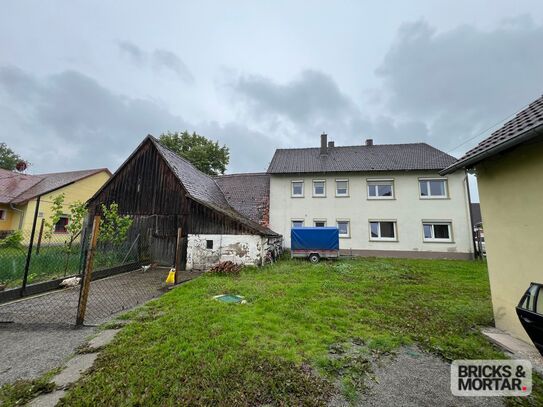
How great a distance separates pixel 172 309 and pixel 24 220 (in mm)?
24936

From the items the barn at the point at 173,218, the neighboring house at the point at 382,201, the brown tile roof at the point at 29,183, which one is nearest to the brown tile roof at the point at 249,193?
the neighboring house at the point at 382,201

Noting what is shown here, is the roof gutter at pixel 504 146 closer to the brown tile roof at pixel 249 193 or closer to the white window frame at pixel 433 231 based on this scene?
the white window frame at pixel 433 231

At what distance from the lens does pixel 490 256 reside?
5.41m

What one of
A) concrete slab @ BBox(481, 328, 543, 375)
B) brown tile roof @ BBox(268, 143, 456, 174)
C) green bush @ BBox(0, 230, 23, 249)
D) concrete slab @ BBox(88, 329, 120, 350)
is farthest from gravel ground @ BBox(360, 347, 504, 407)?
brown tile roof @ BBox(268, 143, 456, 174)

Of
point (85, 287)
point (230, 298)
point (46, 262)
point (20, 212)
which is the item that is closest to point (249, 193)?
point (46, 262)

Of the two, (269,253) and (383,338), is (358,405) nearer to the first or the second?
(383,338)

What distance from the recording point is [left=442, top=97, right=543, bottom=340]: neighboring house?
169 inches

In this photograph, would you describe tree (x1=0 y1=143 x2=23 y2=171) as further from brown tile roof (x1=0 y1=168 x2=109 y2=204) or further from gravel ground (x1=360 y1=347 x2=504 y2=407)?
gravel ground (x1=360 y1=347 x2=504 y2=407)

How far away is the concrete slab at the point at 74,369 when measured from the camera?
3.21 m

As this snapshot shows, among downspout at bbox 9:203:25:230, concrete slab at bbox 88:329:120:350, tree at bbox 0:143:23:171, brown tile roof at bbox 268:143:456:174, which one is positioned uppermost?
tree at bbox 0:143:23:171

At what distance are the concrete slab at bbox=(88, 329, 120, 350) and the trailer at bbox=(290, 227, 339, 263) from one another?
11.7 m

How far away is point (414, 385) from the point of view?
10.6 feet

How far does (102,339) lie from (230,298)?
3333mm

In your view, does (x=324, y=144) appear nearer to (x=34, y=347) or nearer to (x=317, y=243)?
(x=317, y=243)
